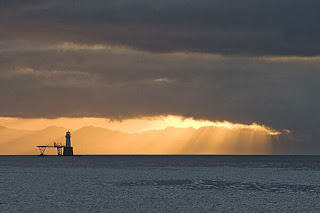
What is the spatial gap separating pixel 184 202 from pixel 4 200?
842 inches

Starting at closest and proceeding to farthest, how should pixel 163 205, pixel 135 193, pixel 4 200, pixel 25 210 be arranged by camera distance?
1. pixel 25 210
2. pixel 163 205
3. pixel 4 200
4. pixel 135 193

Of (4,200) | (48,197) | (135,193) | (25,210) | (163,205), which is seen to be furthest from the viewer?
Result: (135,193)

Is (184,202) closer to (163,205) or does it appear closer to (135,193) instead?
(163,205)

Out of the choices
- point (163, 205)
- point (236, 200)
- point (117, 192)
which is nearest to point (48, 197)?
point (117, 192)

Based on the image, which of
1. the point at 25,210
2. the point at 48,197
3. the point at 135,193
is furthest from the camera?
the point at 135,193

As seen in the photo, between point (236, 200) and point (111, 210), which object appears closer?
point (111, 210)

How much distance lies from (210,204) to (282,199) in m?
11.6

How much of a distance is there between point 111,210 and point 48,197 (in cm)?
1831

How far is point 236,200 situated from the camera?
71.4m

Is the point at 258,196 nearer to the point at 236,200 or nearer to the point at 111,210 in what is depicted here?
the point at 236,200

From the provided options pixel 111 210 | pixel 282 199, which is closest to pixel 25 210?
pixel 111 210

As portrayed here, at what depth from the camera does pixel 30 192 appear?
271ft

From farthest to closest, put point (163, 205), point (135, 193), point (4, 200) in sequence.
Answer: point (135, 193) → point (4, 200) → point (163, 205)

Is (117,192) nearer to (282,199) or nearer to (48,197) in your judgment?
(48,197)
